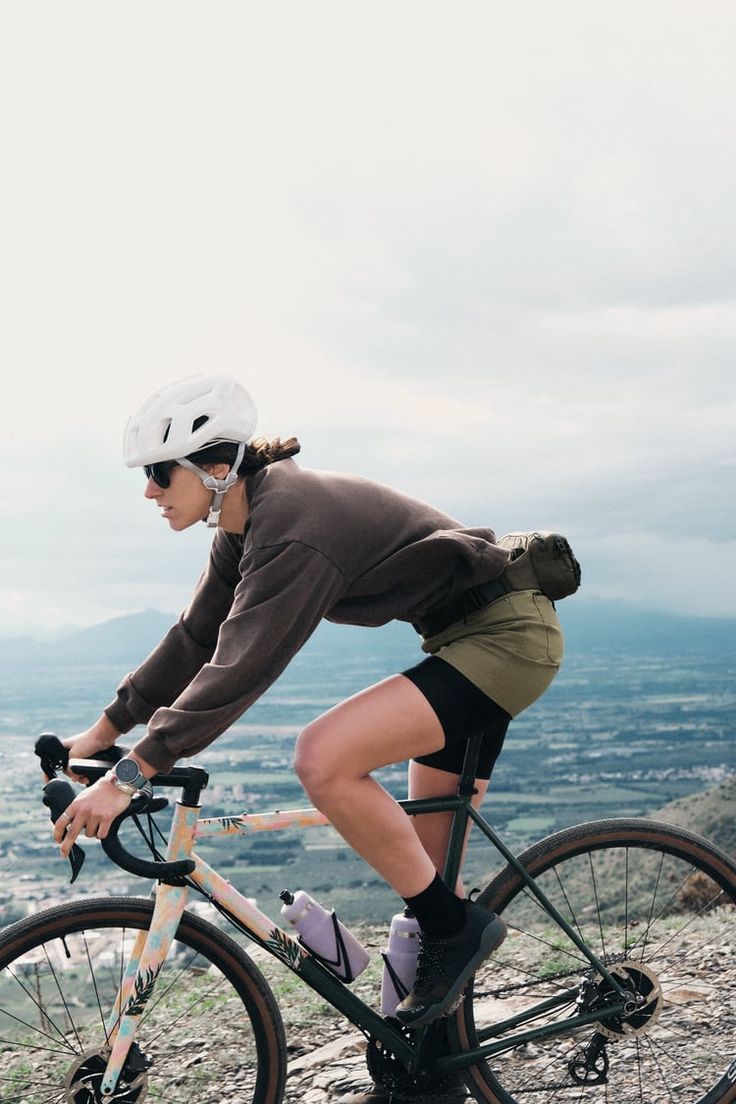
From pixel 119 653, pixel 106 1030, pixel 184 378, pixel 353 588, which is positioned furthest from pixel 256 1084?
pixel 119 653

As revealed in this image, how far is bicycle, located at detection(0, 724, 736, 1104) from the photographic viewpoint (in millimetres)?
3441

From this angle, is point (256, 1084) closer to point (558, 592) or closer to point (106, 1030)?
point (106, 1030)

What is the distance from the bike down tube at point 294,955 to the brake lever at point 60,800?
450 mm

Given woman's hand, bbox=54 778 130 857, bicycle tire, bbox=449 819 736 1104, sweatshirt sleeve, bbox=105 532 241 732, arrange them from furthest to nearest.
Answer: bicycle tire, bbox=449 819 736 1104, sweatshirt sleeve, bbox=105 532 241 732, woman's hand, bbox=54 778 130 857

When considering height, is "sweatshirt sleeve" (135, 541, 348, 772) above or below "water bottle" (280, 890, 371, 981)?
above

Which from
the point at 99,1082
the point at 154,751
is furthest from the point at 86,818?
the point at 99,1082

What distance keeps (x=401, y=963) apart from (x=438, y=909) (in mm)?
349

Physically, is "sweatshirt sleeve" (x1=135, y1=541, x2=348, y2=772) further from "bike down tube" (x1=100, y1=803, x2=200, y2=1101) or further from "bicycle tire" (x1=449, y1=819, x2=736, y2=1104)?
"bicycle tire" (x1=449, y1=819, x2=736, y2=1104)

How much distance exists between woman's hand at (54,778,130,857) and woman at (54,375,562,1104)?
1 cm

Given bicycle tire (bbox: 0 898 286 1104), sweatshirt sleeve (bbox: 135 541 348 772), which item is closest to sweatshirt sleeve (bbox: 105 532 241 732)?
sweatshirt sleeve (bbox: 135 541 348 772)

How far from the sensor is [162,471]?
3506mm

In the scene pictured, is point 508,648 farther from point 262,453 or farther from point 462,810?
point 262,453

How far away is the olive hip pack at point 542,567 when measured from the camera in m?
3.70

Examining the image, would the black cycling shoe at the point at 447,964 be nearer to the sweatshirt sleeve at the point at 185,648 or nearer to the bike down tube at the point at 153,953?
the bike down tube at the point at 153,953
